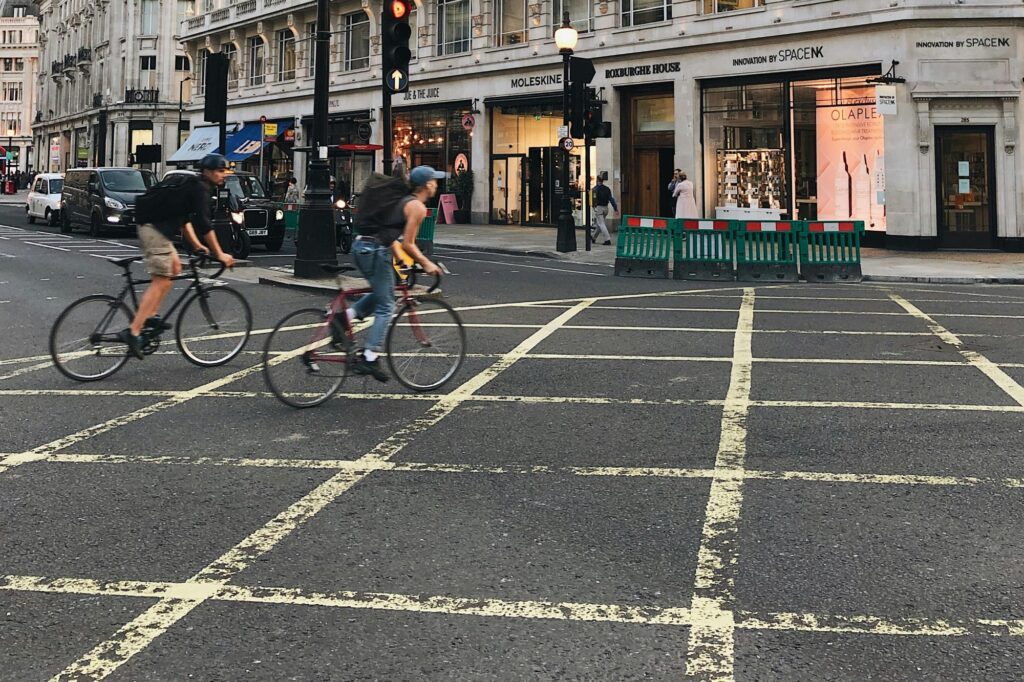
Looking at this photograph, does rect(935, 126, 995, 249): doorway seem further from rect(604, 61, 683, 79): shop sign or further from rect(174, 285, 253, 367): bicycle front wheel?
rect(174, 285, 253, 367): bicycle front wheel

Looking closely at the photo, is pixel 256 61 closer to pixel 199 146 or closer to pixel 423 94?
pixel 199 146

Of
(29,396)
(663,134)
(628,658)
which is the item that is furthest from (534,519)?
(663,134)

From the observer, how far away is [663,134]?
29.6 m

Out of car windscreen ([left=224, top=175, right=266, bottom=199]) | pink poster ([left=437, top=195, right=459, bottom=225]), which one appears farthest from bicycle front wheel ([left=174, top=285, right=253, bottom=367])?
pink poster ([left=437, top=195, right=459, bottom=225])

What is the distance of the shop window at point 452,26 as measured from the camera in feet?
116

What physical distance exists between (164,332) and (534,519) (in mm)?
4852

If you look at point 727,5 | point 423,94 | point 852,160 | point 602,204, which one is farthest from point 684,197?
point 423,94

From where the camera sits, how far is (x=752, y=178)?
27.5 metres

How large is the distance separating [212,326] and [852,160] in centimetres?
2046

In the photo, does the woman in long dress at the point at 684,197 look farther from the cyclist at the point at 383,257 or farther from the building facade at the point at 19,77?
the building facade at the point at 19,77

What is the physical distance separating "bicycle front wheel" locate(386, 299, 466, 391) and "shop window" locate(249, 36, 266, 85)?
136 feet

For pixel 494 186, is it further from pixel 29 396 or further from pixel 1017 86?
pixel 29 396

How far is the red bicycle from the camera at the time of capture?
276 inches

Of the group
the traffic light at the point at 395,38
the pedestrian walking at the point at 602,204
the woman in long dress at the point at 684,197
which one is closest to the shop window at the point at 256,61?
the pedestrian walking at the point at 602,204
